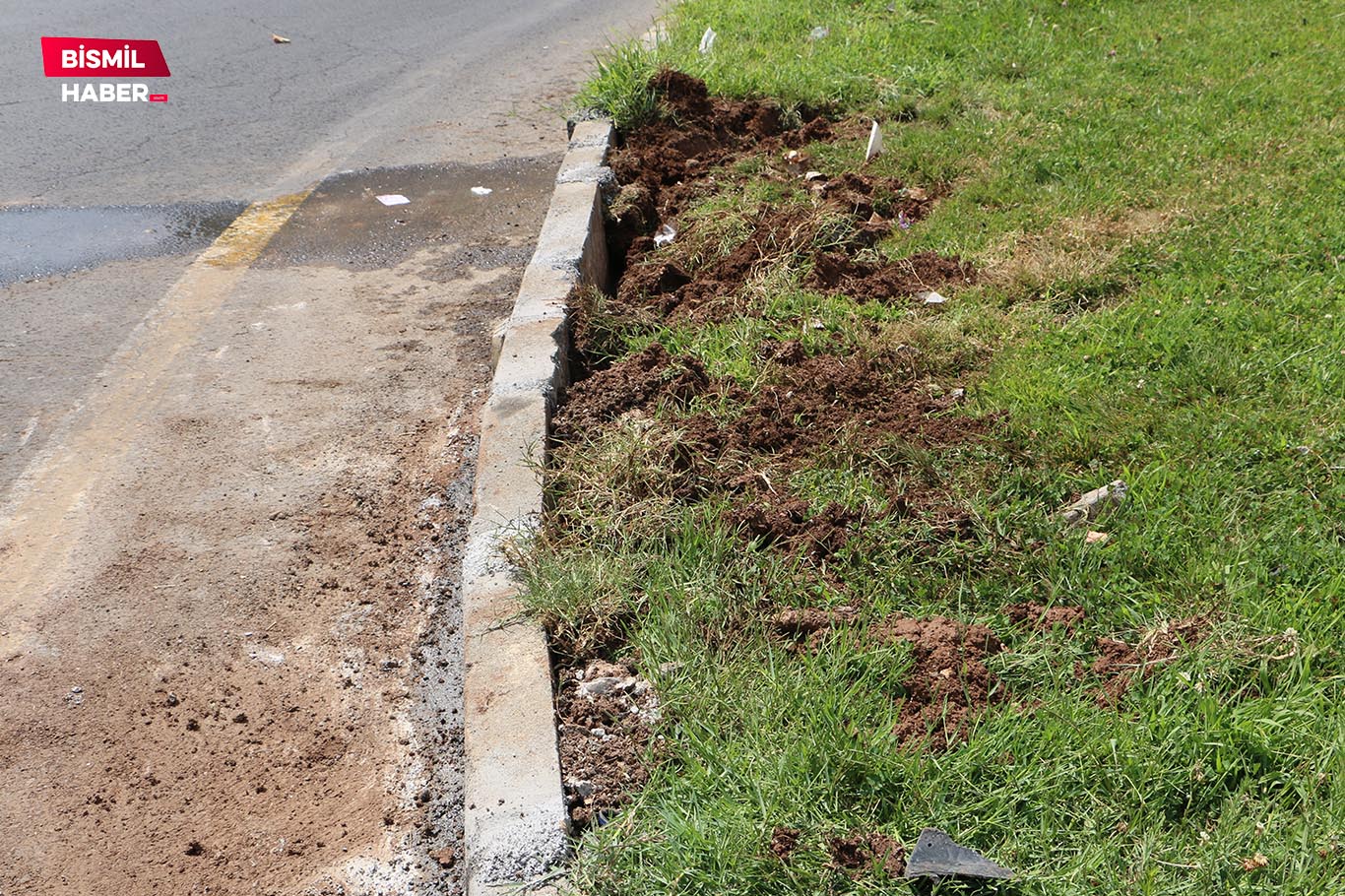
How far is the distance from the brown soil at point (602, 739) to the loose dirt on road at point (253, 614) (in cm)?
34

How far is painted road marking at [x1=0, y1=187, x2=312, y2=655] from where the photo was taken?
3510 mm

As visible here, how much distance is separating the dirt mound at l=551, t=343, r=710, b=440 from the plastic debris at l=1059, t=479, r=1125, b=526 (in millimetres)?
1329

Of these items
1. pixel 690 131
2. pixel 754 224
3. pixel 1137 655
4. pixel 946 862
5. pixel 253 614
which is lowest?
pixel 253 614

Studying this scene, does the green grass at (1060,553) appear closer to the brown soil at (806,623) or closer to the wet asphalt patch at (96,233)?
the brown soil at (806,623)

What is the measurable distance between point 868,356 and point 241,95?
5693mm

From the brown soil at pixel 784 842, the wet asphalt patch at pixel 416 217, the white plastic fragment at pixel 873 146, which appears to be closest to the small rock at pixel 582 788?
the brown soil at pixel 784 842

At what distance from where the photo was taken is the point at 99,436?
419cm

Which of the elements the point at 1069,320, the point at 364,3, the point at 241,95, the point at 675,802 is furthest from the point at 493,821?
the point at 364,3

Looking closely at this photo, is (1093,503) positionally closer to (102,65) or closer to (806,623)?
(806,623)

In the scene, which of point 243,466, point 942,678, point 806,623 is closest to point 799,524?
point 806,623

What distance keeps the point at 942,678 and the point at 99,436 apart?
3.16m

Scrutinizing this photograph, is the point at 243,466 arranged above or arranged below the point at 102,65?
below

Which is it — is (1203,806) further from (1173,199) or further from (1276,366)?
(1173,199)

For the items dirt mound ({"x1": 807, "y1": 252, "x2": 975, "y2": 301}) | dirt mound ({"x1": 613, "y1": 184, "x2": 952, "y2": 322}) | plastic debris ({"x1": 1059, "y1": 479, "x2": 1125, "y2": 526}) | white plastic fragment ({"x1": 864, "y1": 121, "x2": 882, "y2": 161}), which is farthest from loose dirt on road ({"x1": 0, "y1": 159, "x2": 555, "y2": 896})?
white plastic fragment ({"x1": 864, "y1": 121, "x2": 882, "y2": 161})
